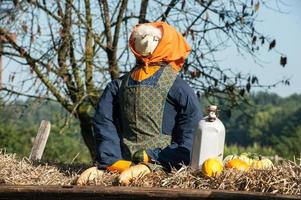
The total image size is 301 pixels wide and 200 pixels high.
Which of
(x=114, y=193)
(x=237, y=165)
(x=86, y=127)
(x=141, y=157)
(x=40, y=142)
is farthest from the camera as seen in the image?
(x=86, y=127)

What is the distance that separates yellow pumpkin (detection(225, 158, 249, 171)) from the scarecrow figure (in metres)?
0.31

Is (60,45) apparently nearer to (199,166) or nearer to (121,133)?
(121,133)

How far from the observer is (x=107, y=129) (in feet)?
13.9

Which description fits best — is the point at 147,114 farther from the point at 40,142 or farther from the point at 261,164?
the point at 40,142

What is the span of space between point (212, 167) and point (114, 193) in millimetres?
400

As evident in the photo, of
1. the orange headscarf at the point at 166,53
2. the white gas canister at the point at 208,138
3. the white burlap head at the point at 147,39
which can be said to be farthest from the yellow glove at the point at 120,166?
the white burlap head at the point at 147,39

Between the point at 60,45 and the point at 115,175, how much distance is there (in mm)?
3910

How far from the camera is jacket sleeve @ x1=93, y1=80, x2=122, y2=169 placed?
4102mm

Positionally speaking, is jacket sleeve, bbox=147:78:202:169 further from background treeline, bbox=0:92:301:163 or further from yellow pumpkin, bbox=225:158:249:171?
background treeline, bbox=0:92:301:163

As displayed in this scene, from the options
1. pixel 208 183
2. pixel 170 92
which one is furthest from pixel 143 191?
pixel 170 92

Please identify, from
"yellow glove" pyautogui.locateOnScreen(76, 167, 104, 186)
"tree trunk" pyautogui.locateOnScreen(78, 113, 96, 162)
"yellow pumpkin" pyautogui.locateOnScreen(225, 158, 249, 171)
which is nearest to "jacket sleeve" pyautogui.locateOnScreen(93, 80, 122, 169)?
"yellow glove" pyautogui.locateOnScreen(76, 167, 104, 186)

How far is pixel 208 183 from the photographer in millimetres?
3490

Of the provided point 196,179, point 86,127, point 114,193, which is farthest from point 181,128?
point 86,127

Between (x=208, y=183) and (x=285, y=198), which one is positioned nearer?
(x=285, y=198)
